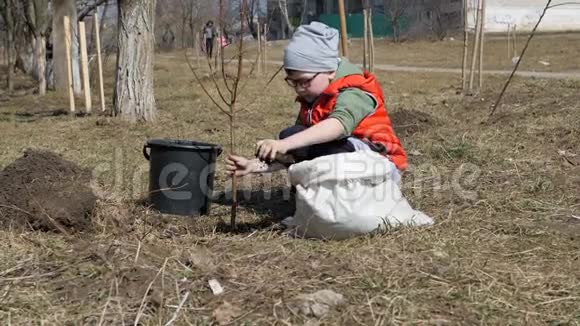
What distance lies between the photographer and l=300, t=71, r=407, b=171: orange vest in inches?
131

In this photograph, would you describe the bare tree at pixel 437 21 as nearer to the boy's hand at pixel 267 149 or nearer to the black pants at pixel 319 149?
the black pants at pixel 319 149

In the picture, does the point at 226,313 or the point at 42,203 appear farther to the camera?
the point at 42,203

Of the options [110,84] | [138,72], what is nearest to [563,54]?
[110,84]

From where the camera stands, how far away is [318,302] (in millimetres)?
2240

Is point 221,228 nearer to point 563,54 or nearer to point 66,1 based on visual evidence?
point 66,1

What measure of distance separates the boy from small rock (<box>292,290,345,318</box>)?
915 millimetres

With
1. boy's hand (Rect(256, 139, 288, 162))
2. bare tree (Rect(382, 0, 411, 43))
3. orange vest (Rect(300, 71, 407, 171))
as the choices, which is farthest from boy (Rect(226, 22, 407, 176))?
bare tree (Rect(382, 0, 411, 43))

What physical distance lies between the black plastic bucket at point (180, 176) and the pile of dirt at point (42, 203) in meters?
0.42

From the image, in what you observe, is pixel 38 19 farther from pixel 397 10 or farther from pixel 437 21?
pixel 397 10

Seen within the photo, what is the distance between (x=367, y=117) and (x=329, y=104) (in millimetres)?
219

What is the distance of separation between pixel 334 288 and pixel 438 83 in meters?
11.7

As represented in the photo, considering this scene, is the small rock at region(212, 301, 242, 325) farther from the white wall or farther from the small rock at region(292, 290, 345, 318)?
the white wall

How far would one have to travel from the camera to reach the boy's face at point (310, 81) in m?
3.31

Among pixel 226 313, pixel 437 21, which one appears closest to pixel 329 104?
pixel 226 313
